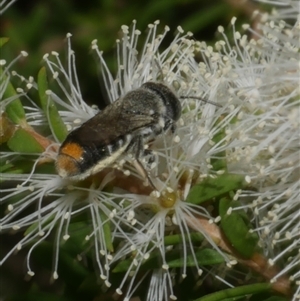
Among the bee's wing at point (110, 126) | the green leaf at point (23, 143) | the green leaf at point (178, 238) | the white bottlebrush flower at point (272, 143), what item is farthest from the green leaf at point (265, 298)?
the green leaf at point (23, 143)

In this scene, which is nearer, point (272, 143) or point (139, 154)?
point (272, 143)

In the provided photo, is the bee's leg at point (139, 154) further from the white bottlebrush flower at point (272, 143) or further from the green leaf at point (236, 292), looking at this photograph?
the green leaf at point (236, 292)

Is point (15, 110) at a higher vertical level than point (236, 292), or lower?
higher

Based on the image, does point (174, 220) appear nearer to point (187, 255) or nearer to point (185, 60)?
point (187, 255)

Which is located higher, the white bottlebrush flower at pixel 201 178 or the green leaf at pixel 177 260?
the white bottlebrush flower at pixel 201 178

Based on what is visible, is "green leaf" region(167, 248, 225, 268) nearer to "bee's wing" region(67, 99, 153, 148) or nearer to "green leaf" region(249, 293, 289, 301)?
"green leaf" region(249, 293, 289, 301)

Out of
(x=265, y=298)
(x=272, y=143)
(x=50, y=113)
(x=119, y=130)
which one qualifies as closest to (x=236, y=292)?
(x=265, y=298)

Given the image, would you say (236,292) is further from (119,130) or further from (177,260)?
(119,130)
